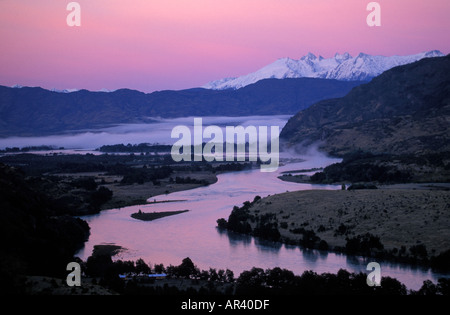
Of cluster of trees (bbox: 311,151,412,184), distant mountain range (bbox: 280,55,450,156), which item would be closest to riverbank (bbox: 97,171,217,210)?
cluster of trees (bbox: 311,151,412,184)

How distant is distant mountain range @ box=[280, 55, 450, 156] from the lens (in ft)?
262

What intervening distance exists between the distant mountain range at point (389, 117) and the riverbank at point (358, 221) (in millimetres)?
31884

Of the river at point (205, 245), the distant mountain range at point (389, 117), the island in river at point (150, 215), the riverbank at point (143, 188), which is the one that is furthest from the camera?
the distant mountain range at point (389, 117)

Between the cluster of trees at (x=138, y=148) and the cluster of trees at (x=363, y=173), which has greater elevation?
the cluster of trees at (x=138, y=148)

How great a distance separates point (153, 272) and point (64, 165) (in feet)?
175

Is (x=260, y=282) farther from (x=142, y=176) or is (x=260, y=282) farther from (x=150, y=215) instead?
(x=142, y=176)

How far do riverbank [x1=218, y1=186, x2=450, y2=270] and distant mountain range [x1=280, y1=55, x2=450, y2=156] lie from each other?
31.9 meters

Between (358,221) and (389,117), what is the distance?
62.6 metres

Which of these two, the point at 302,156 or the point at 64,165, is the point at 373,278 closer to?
the point at 64,165

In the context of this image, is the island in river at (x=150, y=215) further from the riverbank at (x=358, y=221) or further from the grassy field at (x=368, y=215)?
the grassy field at (x=368, y=215)

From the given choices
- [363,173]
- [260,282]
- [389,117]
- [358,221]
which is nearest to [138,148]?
[389,117]

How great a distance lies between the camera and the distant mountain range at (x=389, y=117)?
79.8 metres

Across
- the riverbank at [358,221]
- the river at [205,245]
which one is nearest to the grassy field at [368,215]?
the riverbank at [358,221]

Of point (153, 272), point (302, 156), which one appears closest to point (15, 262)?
point (153, 272)
